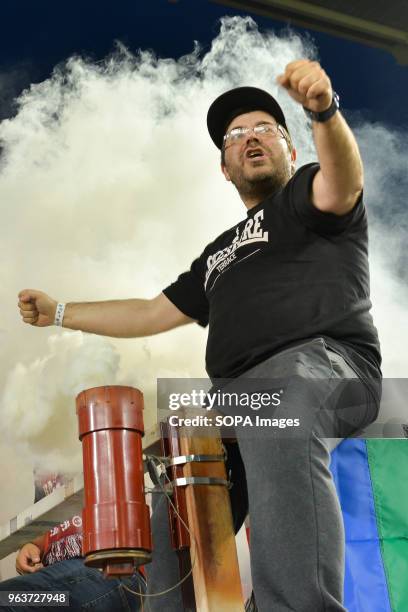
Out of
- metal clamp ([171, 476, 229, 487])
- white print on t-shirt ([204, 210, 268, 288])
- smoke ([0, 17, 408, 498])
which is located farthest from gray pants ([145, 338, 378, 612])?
smoke ([0, 17, 408, 498])

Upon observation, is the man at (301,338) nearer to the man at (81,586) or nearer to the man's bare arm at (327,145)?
the man's bare arm at (327,145)

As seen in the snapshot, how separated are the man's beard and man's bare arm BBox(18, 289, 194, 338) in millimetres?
291

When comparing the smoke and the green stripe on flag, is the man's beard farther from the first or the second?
the smoke

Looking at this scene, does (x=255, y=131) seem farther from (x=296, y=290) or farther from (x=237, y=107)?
(x=296, y=290)

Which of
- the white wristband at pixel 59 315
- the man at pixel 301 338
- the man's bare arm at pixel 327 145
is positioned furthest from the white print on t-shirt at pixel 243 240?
the white wristband at pixel 59 315

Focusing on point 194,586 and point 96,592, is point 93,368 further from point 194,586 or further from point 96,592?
point 194,586

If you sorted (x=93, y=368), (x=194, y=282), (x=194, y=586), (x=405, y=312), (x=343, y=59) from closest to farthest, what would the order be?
(x=194, y=586) → (x=194, y=282) → (x=93, y=368) → (x=405, y=312) → (x=343, y=59)

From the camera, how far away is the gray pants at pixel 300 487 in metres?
0.83

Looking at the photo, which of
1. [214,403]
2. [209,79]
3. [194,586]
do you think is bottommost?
[194,586]

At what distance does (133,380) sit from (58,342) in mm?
228

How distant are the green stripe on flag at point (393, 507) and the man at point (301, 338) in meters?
0.10

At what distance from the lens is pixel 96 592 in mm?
1224

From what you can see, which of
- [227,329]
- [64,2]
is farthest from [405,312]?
[64,2]

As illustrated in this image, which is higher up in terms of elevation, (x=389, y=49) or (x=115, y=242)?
(x=389, y=49)
